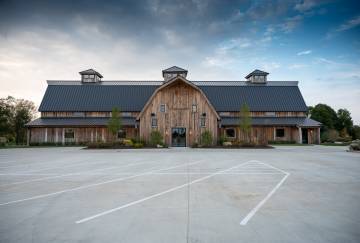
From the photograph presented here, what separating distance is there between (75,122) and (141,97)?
11.8 m

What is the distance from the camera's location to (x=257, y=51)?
78.7 ft

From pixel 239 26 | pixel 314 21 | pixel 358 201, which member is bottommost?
pixel 358 201

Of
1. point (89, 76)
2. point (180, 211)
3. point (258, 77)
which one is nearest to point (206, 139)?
point (258, 77)

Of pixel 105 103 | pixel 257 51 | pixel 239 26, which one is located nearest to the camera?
pixel 239 26

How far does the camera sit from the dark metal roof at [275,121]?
31.2 meters

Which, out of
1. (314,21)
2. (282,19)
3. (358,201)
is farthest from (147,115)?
(358,201)

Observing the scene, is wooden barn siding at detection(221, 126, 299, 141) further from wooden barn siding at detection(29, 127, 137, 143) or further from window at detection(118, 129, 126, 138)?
wooden barn siding at detection(29, 127, 137, 143)

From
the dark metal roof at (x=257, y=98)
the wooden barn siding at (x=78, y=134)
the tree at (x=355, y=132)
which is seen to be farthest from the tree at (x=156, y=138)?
the tree at (x=355, y=132)

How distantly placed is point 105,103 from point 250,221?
33.4 meters

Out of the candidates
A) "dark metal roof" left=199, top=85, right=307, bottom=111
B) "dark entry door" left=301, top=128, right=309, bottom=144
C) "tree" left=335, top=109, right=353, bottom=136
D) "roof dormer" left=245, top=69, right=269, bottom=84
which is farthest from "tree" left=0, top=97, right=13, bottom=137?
"tree" left=335, top=109, right=353, bottom=136

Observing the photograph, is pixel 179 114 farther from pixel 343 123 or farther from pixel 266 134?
pixel 343 123

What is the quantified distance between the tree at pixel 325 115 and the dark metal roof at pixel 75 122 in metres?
46.1

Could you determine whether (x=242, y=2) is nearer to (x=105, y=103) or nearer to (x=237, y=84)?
(x=237, y=84)

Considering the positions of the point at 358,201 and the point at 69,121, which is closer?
the point at 358,201
